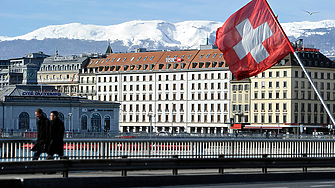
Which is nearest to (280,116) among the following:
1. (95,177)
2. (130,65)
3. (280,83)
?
(280,83)

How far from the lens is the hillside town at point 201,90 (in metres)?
152

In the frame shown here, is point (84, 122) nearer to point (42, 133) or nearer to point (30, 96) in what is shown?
point (30, 96)

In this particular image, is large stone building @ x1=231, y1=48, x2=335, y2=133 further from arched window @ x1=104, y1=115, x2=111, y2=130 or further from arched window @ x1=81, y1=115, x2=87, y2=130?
arched window @ x1=81, y1=115, x2=87, y2=130

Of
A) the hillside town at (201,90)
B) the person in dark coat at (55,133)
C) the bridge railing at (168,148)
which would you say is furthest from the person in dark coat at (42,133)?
the hillside town at (201,90)

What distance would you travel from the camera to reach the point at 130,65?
17138 cm

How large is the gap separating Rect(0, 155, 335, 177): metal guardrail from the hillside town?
10561 centimetres

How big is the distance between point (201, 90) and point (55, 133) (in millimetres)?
138349

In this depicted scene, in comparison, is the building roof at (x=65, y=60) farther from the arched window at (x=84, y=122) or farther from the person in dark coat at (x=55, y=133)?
the person in dark coat at (x=55, y=133)

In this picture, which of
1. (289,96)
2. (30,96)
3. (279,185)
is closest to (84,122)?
(30,96)

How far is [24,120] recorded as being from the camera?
11800cm

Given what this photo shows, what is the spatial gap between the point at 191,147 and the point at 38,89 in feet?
322

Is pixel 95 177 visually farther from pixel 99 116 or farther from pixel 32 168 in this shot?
pixel 99 116

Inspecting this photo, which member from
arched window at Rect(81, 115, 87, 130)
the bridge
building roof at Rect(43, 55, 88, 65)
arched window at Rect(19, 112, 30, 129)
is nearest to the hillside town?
building roof at Rect(43, 55, 88, 65)

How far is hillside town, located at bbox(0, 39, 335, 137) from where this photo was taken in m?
152
